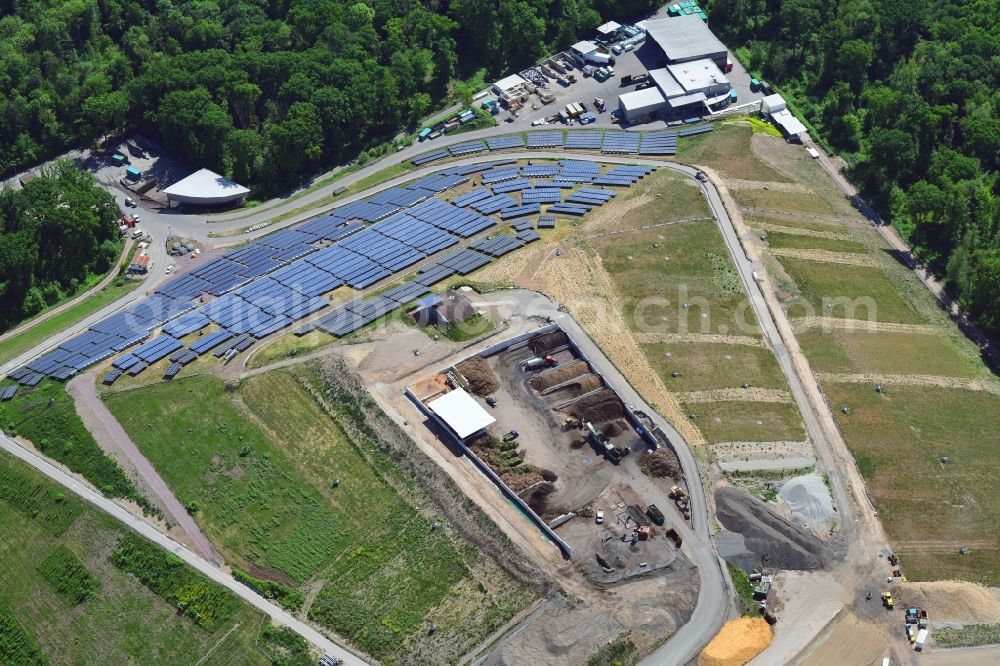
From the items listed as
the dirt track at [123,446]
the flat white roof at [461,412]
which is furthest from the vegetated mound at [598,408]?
the dirt track at [123,446]

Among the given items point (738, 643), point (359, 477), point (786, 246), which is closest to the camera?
point (738, 643)

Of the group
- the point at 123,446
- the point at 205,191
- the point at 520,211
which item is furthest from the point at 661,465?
the point at 205,191

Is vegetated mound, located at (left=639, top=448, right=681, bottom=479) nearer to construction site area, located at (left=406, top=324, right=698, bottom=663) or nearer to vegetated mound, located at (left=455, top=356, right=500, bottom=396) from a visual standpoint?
construction site area, located at (left=406, top=324, right=698, bottom=663)

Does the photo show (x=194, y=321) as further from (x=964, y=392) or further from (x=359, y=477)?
(x=964, y=392)

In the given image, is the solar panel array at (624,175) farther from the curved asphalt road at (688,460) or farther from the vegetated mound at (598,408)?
the vegetated mound at (598,408)

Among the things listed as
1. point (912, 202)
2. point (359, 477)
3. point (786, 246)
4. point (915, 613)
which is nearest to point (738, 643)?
point (915, 613)

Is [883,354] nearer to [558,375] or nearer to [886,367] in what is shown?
[886,367]

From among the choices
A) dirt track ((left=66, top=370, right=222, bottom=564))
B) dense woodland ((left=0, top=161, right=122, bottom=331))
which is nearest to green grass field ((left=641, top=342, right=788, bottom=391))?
dirt track ((left=66, top=370, right=222, bottom=564))
